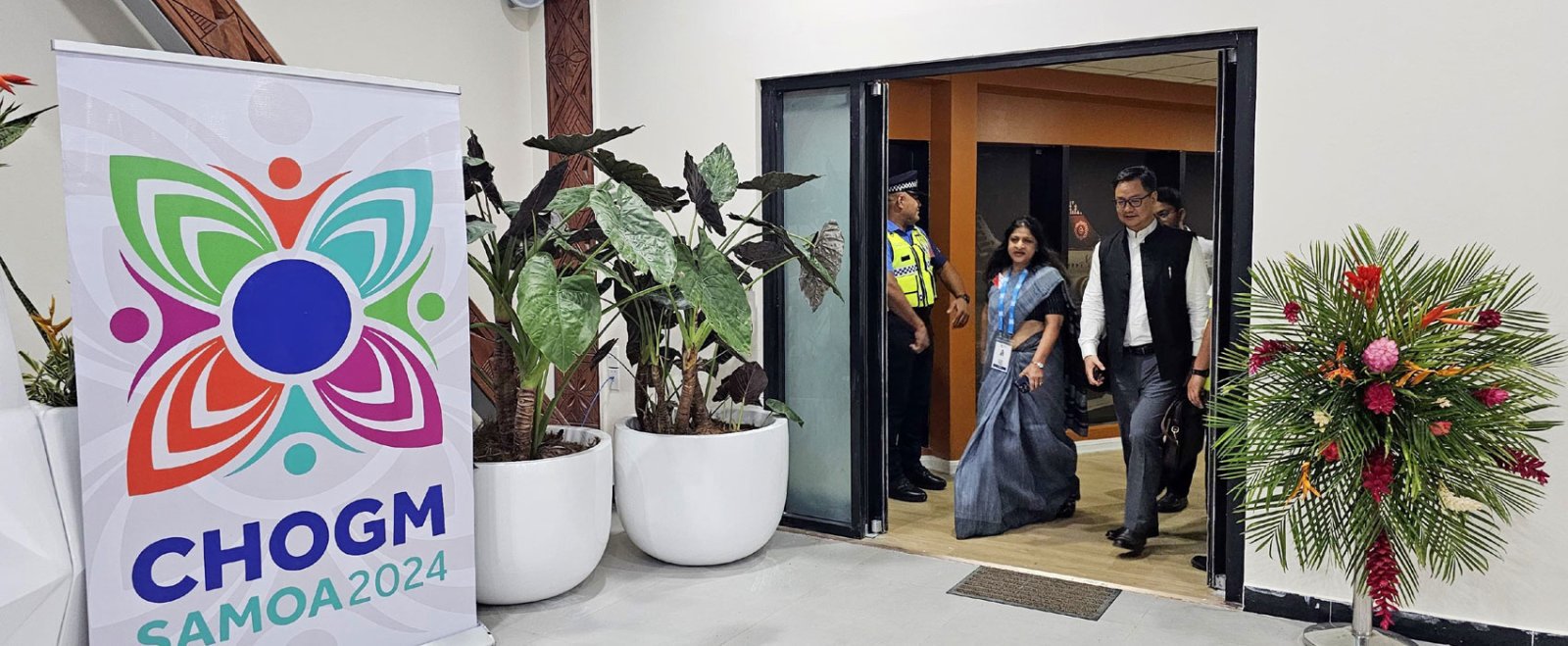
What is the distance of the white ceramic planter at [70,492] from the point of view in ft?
8.46

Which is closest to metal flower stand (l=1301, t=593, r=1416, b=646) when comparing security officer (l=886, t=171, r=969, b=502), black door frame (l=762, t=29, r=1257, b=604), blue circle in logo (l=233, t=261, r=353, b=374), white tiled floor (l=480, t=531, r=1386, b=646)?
white tiled floor (l=480, t=531, r=1386, b=646)

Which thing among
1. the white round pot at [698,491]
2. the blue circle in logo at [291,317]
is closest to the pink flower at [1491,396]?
the white round pot at [698,491]

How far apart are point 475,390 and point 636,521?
1.10m

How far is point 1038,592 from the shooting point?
3.59m

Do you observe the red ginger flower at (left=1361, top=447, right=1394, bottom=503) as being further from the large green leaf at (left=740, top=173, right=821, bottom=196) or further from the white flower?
the large green leaf at (left=740, top=173, right=821, bottom=196)

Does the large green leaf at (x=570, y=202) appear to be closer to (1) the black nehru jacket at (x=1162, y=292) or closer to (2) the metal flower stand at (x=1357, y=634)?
(1) the black nehru jacket at (x=1162, y=292)

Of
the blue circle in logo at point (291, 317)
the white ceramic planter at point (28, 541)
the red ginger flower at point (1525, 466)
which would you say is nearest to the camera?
the white ceramic planter at point (28, 541)

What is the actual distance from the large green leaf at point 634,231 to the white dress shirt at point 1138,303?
1771 mm

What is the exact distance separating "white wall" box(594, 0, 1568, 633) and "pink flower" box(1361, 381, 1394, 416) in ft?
1.99

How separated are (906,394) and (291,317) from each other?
9.17 ft

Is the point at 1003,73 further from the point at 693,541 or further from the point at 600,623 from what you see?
the point at 600,623

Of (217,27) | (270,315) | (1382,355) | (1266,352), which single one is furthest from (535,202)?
(1382,355)

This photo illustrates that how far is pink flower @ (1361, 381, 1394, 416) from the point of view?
2646 mm

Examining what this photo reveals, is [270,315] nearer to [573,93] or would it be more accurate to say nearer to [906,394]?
[573,93]
